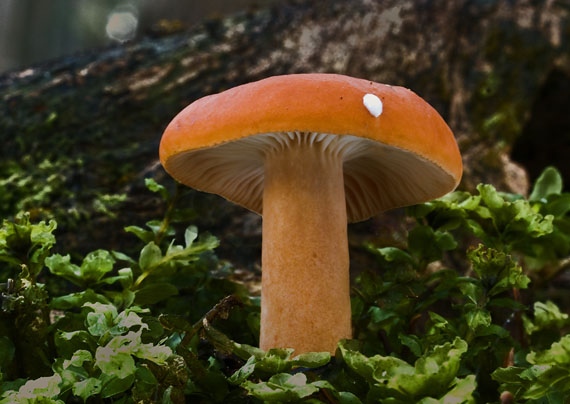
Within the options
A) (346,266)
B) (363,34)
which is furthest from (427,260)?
(363,34)

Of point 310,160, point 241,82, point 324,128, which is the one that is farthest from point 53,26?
point 324,128

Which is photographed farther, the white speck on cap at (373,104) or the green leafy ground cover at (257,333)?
the white speck on cap at (373,104)

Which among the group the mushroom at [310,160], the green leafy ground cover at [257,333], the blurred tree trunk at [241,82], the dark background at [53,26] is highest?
the dark background at [53,26]

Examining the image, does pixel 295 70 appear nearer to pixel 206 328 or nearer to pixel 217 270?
pixel 217 270

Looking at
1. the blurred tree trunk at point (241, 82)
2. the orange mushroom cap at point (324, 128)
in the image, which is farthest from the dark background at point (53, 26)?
the orange mushroom cap at point (324, 128)

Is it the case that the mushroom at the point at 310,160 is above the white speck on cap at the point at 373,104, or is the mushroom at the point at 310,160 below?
below

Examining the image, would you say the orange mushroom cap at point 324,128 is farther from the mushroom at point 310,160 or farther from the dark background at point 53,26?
the dark background at point 53,26

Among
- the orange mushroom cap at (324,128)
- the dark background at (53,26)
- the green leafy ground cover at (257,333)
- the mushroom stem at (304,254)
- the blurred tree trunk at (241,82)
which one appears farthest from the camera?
the dark background at (53,26)

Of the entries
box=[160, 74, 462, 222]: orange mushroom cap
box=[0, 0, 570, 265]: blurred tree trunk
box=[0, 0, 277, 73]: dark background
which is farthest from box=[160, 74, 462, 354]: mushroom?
box=[0, 0, 277, 73]: dark background
